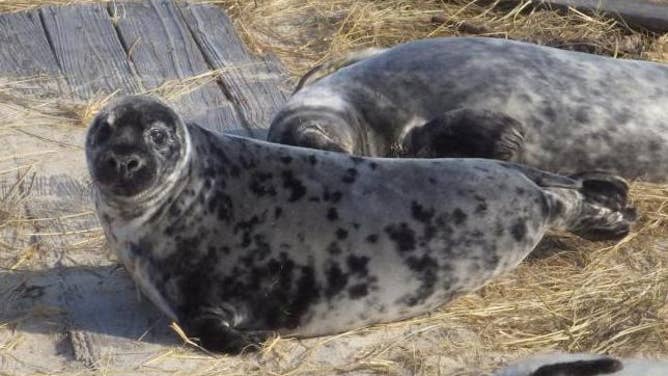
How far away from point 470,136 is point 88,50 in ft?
7.23

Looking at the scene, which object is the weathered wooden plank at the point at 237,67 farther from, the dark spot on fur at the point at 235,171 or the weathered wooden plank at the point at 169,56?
the dark spot on fur at the point at 235,171

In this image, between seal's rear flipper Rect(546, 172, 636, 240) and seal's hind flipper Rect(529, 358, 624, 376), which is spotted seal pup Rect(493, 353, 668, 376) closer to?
seal's hind flipper Rect(529, 358, 624, 376)

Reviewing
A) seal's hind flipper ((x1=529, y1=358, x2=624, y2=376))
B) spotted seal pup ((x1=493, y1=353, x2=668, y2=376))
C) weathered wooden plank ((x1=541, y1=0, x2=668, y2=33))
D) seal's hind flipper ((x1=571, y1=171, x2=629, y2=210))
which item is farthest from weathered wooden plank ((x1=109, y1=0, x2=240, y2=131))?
seal's hind flipper ((x1=529, y1=358, x2=624, y2=376))

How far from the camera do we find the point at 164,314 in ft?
14.6

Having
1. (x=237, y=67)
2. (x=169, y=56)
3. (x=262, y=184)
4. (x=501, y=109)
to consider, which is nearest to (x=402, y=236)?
(x=262, y=184)

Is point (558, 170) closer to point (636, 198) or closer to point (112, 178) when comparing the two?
point (636, 198)

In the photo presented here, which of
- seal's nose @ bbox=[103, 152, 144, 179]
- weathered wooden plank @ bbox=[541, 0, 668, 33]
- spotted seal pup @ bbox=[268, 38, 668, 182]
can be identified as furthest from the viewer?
weathered wooden plank @ bbox=[541, 0, 668, 33]

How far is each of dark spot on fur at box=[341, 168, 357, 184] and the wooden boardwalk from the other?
0.70 metres

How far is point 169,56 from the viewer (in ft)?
21.9

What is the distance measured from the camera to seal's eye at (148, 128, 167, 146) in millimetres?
4273

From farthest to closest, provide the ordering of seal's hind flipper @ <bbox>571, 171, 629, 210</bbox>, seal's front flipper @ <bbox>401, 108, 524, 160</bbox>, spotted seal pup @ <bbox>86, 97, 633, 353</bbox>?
seal's front flipper @ <bbox>401, 108, 524, 160</bbox> < seal's hind flipper @ <bbox>571, 171, 629, 210</bbox> < spotted seal pup @ <bbox>86, 97, 633, 353</bbox>

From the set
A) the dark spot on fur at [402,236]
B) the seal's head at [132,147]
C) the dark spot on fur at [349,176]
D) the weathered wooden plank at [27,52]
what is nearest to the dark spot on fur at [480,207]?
the dark spot on fur at [402,236]

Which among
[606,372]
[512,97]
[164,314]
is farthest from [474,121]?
[606,372]

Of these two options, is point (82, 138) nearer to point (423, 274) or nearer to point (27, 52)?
point (27, 52)
